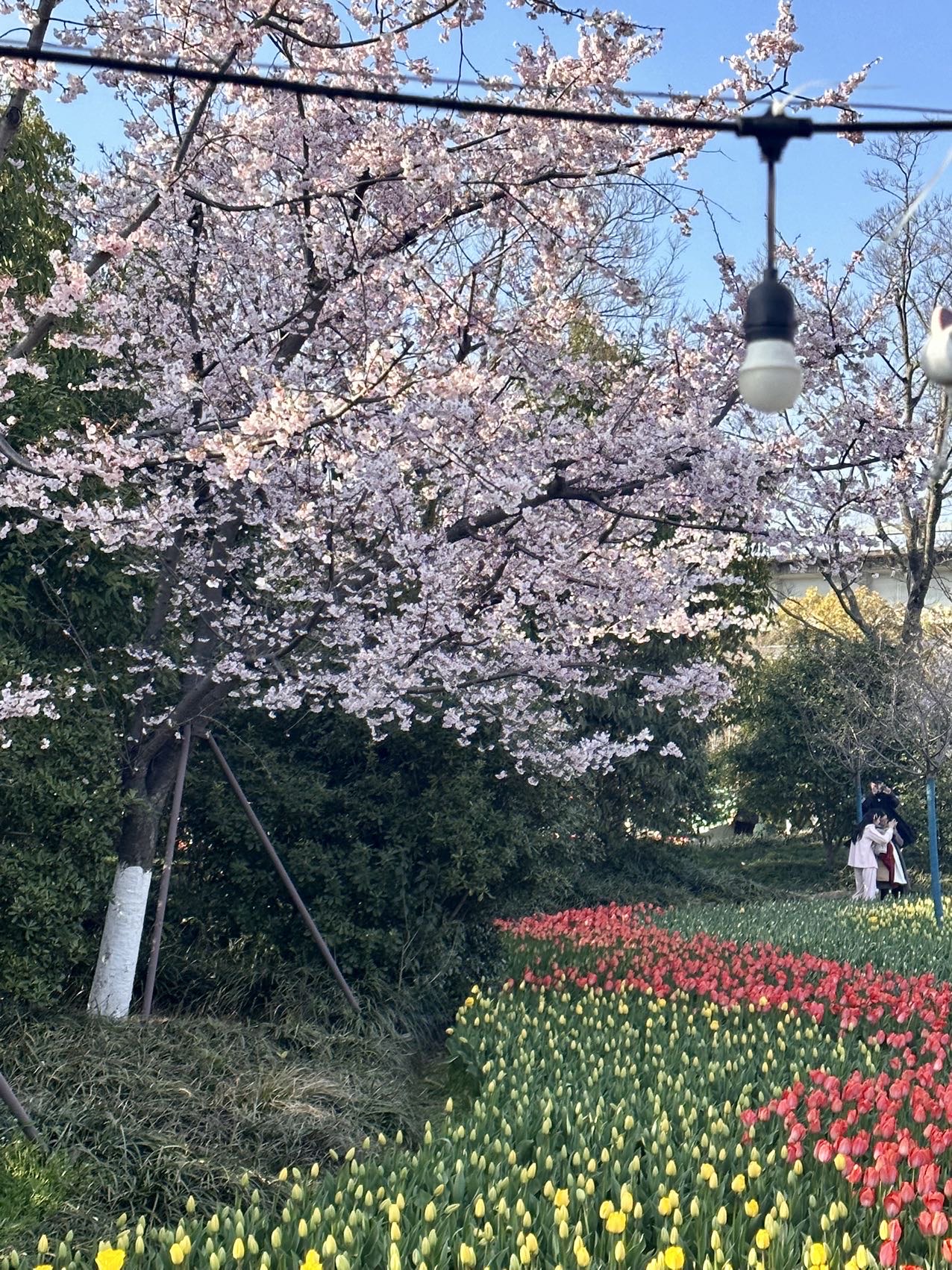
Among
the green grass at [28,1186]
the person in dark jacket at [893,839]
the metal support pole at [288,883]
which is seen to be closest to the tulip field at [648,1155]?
the green grass at [28,1186]

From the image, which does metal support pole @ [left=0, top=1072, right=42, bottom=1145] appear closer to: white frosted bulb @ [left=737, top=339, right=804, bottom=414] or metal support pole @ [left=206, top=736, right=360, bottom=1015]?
metal support pole @ [left=206, top=736, right=360, bottom=1015]

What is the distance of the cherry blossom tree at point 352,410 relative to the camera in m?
7.14

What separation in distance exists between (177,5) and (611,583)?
16.5ft

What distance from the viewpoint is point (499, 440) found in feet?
27.9

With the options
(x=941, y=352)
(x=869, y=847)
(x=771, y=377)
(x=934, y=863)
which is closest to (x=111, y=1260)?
(x=771, y=377)

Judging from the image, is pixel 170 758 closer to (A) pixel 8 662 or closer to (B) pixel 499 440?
(A) pixel 8 662

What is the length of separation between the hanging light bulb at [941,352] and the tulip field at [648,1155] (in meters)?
2.90

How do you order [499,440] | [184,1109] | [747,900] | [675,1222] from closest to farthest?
1. [675,1222]
2. [184,1109]
3. [499,440]
4. [747,900]

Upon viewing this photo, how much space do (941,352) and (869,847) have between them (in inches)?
653

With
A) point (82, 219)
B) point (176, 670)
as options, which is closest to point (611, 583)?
point (176, 670)

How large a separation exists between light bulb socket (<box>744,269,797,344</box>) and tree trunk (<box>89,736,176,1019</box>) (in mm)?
5705

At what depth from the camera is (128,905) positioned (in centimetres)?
823

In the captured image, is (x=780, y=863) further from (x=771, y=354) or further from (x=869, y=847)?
(x=771, y=354)

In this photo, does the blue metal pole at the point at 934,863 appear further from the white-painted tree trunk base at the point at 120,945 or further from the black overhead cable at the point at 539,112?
the black overhead cable at the point at 539,112
